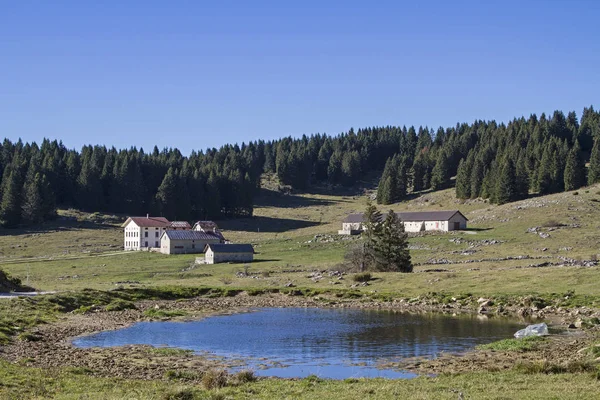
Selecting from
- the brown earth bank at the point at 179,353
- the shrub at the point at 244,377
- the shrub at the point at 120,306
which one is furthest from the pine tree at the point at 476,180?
the shrub at the point at 244,377

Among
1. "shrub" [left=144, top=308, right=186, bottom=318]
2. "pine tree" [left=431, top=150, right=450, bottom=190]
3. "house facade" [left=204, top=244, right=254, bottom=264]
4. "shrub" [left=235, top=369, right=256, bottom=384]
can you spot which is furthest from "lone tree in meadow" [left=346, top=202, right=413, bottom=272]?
"pine tree" [left=431, top=150, right=450, bottom=190]

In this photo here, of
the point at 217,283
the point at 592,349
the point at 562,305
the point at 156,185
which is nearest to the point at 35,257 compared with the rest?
the point at 217,283

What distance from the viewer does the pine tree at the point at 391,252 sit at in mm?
82438

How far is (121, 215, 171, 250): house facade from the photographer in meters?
139

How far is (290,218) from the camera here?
18050 cm

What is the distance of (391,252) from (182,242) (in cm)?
5712

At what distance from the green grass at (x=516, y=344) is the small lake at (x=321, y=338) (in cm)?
164

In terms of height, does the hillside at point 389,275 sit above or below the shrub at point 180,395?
above

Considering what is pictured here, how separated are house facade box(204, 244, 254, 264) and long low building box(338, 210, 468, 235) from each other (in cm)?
2403

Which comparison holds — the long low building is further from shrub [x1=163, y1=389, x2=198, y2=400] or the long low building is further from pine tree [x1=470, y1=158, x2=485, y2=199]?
shrub [x1=163, y1=389, x2=198, y2=400]

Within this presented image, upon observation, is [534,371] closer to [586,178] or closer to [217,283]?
[217,283]

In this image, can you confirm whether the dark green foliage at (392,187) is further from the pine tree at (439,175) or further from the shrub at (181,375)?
the shrub at (181,375)

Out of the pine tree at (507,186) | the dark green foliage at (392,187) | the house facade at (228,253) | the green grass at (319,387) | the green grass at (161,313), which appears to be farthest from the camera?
the dark green foliage at (392,187)

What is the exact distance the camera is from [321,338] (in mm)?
42188
